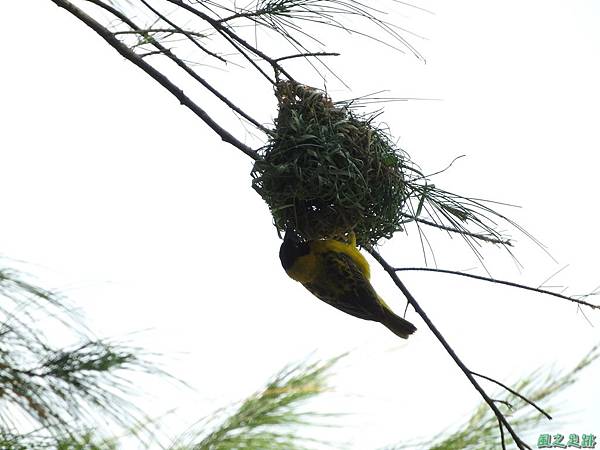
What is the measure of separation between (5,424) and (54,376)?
0.52ft

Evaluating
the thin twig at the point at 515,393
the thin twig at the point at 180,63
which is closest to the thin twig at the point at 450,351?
the thin twig at the point at 515,393

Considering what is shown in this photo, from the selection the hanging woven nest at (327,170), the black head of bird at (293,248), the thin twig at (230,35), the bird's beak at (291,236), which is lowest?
the black head of bird at (293,248)

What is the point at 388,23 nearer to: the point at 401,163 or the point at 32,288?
the point at 401,163

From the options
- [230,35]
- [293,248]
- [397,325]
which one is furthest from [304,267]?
[230,35]

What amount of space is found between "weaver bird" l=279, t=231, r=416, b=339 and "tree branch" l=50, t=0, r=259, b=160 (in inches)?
15.9

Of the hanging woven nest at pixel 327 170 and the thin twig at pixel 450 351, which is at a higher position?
the hanging woven nest at pixel 327 170

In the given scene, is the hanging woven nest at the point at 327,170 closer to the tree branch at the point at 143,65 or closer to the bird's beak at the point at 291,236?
the bird's beak at the point at 291,236

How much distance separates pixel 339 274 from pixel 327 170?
38cm

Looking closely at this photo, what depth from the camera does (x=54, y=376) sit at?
4.47 ft

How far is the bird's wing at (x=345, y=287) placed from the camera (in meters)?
2.56

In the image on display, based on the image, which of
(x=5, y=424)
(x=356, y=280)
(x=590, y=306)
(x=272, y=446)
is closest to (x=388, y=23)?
(x=356, y=280)

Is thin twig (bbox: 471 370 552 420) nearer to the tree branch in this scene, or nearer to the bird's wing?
the bird's wing

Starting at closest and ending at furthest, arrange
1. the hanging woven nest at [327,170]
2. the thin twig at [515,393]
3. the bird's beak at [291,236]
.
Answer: the thin twig at [515,393]
the hanging woven nest at [327,170]
the bird's beak at [291,236]

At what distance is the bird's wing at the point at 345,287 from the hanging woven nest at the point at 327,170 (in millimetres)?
94
